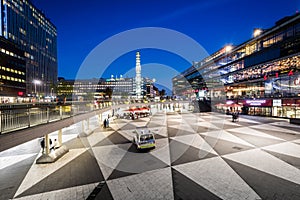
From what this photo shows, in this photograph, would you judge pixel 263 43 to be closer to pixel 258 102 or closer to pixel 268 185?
pixel 258 102

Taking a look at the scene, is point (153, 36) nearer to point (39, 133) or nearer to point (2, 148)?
point (39, 133)

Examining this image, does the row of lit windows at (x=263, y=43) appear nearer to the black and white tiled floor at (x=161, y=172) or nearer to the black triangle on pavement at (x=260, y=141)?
the black triangle on pavement at (x=260, y=141)

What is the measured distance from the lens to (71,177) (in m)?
10.5

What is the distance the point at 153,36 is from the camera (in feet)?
87.7

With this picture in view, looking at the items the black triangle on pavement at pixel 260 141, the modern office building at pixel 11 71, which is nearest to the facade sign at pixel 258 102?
the black triangle on pavement at pixel 260 141

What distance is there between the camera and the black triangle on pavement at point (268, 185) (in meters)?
8.09

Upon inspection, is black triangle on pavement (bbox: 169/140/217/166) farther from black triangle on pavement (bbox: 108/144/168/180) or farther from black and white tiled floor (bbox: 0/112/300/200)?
black triangle on pavement (bbox: 108/144/168/180)

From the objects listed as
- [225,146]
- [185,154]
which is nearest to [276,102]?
[225,146]

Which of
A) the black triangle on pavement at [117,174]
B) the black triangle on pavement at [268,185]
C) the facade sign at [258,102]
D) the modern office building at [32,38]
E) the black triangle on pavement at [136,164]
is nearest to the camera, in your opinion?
the black triangle on pavement at [268,185]

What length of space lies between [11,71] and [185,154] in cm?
9845

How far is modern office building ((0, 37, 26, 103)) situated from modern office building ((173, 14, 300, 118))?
89.4 m

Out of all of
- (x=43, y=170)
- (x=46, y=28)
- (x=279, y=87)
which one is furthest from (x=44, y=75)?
(x=279, y=87)

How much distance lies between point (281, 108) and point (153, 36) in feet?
107

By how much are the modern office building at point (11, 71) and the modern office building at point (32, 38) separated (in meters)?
8.74
